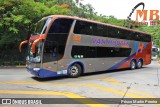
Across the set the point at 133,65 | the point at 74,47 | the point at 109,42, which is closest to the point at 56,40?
the point at 74,47

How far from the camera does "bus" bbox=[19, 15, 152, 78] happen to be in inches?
538

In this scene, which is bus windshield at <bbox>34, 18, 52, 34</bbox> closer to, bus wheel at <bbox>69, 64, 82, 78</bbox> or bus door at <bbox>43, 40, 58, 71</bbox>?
bus door at <bbox>43, 40, 58, 71</bbox>

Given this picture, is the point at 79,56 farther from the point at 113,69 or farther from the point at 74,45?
the point at 113,69

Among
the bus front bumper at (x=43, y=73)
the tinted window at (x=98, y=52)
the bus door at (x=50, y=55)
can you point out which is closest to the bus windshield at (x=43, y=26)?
the bus door at (x=50, y=55)

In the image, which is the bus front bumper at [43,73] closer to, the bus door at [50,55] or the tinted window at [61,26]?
the bus door at [50,55]

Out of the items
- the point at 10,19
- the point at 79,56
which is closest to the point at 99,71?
the point at 79,56

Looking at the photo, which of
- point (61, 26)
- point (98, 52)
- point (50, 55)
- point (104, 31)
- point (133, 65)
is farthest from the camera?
point (133, 65)

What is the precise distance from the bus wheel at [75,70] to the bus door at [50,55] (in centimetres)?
137

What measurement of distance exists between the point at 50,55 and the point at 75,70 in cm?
224

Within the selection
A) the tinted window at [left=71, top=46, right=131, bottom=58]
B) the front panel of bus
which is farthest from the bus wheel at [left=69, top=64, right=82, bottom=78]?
the front panel of bus

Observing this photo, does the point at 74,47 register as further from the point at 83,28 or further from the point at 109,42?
the point at 109,42

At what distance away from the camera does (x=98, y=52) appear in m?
17.2

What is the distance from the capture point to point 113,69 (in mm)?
19422

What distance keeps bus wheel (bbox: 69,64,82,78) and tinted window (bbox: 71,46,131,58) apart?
622 millimetres
